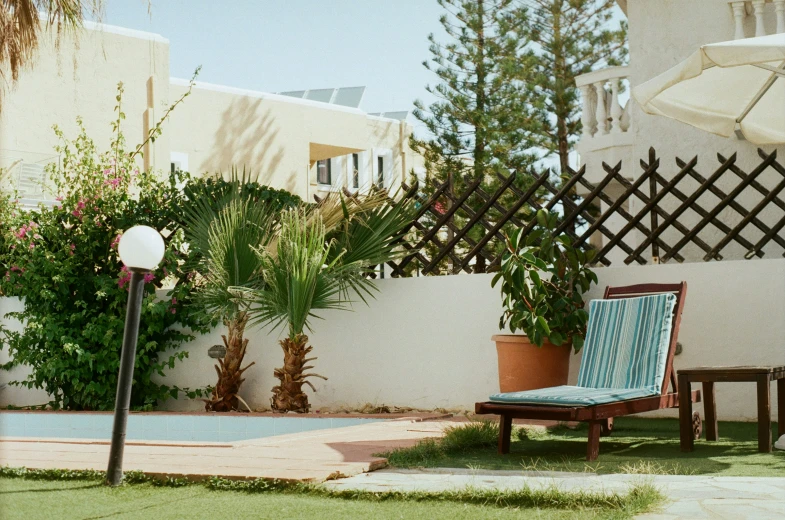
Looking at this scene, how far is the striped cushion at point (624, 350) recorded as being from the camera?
5.03 m

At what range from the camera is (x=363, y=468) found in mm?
4242

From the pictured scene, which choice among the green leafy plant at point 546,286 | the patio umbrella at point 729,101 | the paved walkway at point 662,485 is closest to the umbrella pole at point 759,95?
the patio umbrella at point 729,101

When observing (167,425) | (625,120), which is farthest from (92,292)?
(625,120)

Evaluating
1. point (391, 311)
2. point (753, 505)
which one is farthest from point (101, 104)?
point (753, 505)

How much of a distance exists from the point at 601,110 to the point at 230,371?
552 centimetres

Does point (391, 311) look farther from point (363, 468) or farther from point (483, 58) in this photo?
point (483, 58)

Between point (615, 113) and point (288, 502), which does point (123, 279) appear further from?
point (615, 113)

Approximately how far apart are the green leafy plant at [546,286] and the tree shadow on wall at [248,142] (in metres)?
14.2

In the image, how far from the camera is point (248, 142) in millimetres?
21047

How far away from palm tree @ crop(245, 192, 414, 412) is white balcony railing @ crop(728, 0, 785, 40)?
4.02m

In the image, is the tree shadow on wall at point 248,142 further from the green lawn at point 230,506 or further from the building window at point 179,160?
the green lawn at point 230,506

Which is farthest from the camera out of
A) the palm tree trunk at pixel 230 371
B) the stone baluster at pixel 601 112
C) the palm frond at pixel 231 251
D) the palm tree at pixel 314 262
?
the stone baluster at pixel 601 112

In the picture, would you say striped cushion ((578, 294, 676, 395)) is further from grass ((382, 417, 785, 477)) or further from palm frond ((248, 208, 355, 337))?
palm frond ((248, 208, 355, 337))

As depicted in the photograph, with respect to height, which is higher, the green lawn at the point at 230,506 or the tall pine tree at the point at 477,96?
the tall pine tree at the point at 477,96
